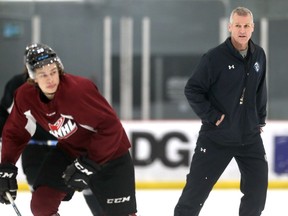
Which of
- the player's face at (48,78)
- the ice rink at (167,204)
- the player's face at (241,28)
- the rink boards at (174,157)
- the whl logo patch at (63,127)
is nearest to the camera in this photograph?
the player's face at (48,78)

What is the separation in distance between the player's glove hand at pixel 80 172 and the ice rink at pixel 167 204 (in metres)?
1.68

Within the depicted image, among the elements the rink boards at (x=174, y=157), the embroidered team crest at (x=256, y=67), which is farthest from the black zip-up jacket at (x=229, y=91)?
the rink boards at (x=174, y=157)

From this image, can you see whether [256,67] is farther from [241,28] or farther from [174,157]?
[174,157]

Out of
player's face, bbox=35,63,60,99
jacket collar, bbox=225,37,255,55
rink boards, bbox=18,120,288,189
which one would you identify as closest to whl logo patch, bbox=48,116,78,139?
player's face, bbox=35,63,60,99

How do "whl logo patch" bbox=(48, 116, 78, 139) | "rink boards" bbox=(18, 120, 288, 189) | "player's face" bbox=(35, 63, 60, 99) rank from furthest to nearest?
"rink boards" bbox=(18, 120, 288, 189) → "whl logo patch" bbox=(48, 116, 78, 139) → "player's face" bbox=(35, 63, 60, 99)

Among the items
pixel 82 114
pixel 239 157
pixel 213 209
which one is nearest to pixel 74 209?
pixel 213 209

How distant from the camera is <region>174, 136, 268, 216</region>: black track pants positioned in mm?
3365

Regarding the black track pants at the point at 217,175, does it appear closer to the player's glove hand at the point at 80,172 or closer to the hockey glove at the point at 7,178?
the player's glove hand at the point at 80,172

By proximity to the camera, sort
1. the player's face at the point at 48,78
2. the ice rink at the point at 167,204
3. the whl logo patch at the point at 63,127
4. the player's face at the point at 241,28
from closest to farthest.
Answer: the player's face at the point at 48,78
the whl logo patch at the point at 63,127
the player's face at the point at 241,28
the ice rink at the point at 167,204

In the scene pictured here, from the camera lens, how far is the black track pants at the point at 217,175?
11.0 ft

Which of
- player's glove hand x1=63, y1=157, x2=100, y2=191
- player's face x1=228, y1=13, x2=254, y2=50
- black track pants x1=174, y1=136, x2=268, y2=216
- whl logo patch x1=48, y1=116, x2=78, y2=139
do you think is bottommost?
black track pants x1=174, y1=136, x2=268, y2=216

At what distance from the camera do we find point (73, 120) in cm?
286

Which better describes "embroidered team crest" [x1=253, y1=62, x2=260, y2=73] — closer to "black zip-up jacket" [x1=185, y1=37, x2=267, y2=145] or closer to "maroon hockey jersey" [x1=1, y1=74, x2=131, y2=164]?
"black zip-up jacket" [x1=185, y1=37, x2=267, y2=145]

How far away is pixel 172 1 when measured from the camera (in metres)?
6.85
